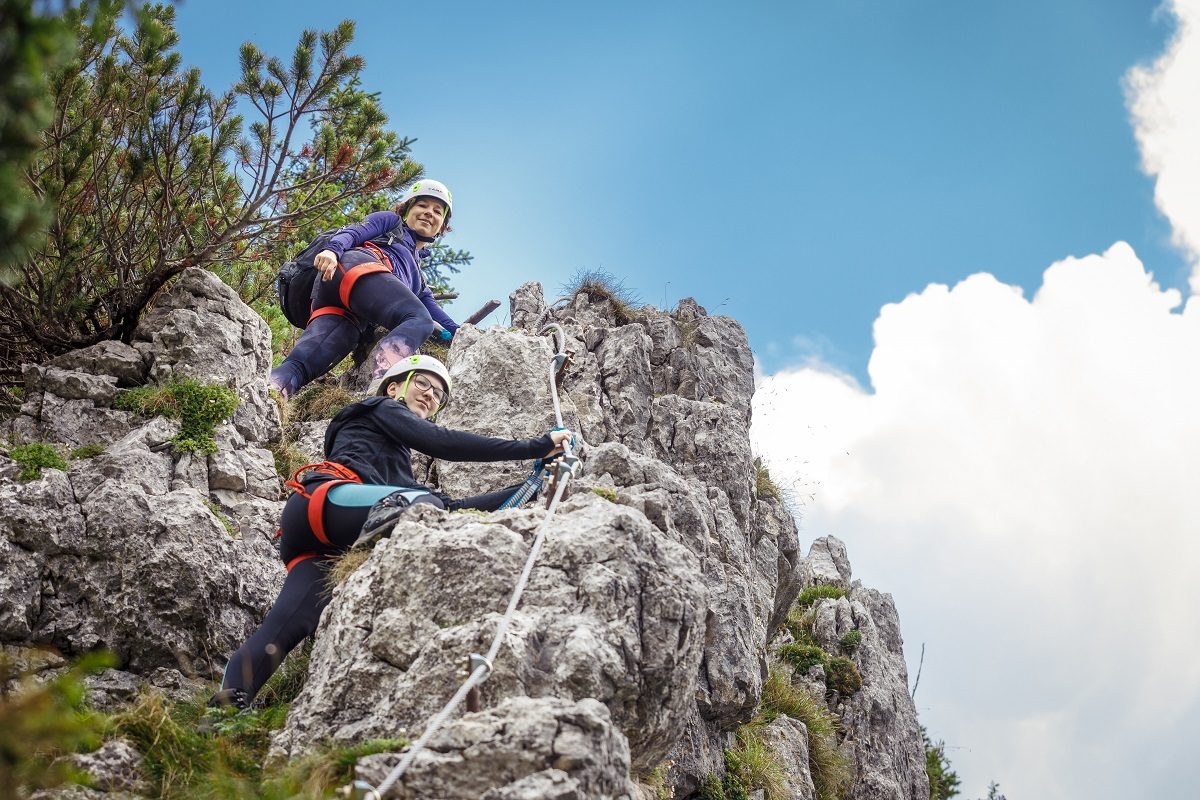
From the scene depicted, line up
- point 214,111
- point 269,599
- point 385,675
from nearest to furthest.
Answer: point 385,675 < point 269,599 < point 214,111

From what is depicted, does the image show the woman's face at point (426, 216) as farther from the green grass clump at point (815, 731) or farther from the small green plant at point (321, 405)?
the green grass clump at point (815, 731)

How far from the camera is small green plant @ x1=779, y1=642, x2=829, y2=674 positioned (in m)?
16.7

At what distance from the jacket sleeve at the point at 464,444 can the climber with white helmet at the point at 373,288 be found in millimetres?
3828

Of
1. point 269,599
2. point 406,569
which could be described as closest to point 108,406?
point 269,599

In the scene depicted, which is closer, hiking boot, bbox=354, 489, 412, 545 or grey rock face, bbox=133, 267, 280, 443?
hiking boot, bbox=354, 489, 412, 545

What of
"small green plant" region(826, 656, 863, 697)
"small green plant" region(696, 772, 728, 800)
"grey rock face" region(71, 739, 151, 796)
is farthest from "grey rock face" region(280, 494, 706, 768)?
"small green plant" region(826, 656, 863, 697)

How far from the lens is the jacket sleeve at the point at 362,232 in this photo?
1331cm

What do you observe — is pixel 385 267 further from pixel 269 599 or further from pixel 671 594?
pixel 671 594

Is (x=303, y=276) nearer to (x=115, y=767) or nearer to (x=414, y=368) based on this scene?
(x=414, y=368)

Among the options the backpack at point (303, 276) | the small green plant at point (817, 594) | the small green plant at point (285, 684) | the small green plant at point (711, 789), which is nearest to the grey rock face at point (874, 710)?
the small green plant at point (817, 594)

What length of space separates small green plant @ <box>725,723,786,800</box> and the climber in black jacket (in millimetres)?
4442

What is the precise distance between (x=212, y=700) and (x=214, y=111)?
26.5 feet

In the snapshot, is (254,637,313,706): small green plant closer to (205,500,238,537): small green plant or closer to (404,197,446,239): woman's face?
(205,500,238,537): small green plant

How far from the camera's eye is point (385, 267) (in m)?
13.5
